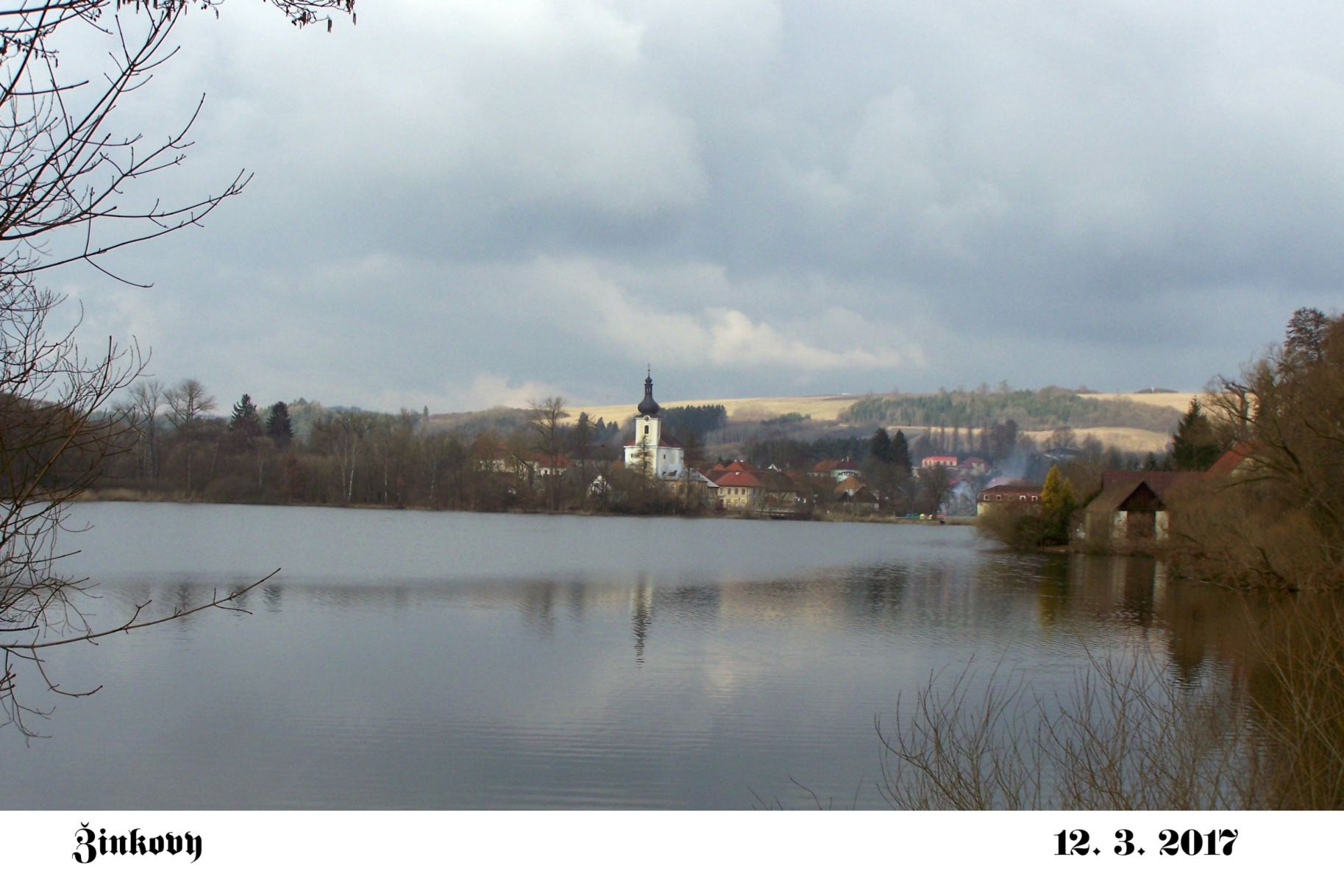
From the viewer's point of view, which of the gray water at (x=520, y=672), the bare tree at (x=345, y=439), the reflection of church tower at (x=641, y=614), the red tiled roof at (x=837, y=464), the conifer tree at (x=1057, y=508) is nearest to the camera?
the gray water at (x=520, y=672)

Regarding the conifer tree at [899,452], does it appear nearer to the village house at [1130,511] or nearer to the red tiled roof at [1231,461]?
the village house at [1130,511]

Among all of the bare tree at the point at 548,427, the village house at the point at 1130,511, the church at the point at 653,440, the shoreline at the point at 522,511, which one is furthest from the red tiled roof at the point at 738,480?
the village house at the point at 1130,511

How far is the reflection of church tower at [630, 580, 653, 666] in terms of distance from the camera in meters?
17.0

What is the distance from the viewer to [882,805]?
355 inches

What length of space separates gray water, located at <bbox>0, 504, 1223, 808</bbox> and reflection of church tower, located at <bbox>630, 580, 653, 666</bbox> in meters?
0.10

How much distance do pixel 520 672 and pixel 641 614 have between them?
723 centimetres

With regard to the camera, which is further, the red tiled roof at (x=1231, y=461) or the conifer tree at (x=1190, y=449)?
the conifer tree at (x=1190, y=449)

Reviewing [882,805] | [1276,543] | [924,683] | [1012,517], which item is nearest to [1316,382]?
[1276,543]

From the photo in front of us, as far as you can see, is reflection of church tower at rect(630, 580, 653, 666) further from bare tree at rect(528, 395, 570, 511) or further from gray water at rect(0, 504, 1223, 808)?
bare tree at rect(528, 395, 570, 511)

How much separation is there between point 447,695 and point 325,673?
7.52ft

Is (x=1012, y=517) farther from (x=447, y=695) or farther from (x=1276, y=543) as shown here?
(x=447, y=695)

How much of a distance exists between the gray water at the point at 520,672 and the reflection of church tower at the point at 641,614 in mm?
105

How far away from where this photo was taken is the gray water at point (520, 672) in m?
9.62

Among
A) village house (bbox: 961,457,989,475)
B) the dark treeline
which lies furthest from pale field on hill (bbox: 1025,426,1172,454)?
the dark treeline
